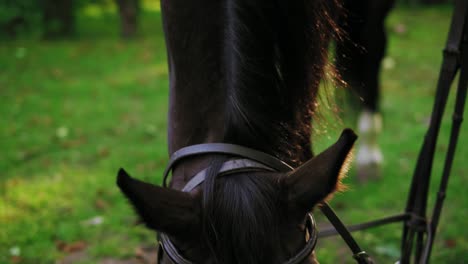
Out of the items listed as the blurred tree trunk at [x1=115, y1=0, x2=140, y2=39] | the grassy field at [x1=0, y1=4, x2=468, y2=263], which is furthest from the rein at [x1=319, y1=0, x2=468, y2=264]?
the blurred tree trunk at [x1=115, y1=0, x2=140, y2=39]

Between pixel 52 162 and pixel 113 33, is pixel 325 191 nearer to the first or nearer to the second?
pixel 52 162

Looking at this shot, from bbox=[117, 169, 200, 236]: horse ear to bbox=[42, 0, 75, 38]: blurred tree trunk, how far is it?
10518 millimetres

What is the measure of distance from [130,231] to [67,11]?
28.1 ft

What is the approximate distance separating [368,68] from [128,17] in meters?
7.78

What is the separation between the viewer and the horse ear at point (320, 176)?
1.21m

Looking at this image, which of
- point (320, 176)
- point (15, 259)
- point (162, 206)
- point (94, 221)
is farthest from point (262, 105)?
point (94, 221)

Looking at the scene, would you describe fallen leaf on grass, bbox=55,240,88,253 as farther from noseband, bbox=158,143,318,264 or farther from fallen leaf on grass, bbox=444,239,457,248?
fallen leaf on grass, bbox=444,239,457,248

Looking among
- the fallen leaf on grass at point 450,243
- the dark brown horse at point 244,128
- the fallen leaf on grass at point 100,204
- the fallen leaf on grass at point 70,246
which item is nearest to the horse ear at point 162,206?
the dark brown horse at point 244,128

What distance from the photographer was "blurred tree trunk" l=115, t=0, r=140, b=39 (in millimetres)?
10438

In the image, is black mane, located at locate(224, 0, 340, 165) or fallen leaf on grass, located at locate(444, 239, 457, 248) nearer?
black mane, located at locate(224, 0, 340, 165)

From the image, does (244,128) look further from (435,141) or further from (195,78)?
(435,141)

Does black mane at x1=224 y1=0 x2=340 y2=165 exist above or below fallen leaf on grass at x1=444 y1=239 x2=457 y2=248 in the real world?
above

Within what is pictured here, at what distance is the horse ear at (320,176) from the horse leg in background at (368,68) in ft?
2.87

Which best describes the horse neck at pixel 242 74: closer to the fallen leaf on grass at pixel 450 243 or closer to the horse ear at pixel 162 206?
the horse ear at pixel 162 206
